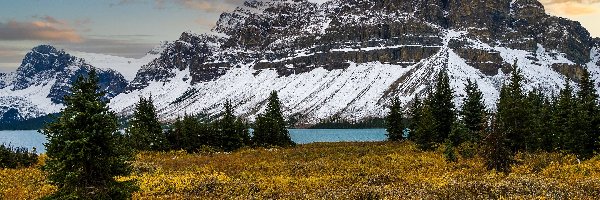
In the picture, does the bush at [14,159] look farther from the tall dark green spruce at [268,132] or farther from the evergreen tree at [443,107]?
the evergreen tree at [443,107]

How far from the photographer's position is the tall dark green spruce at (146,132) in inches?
2378

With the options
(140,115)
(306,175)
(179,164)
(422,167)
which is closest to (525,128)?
(422,167)

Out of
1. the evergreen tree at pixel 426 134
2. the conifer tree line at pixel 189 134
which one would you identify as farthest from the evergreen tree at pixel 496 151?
the conifer tree line at pixel 189 134

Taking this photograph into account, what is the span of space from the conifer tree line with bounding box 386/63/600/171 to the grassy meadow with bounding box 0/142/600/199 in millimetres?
1805

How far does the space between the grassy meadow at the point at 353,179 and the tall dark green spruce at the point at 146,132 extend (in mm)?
15027

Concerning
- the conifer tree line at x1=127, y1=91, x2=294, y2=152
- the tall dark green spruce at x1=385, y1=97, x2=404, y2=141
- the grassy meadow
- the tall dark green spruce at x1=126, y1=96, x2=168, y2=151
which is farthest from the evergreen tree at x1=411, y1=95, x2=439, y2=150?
the tall dark green spruce at x1=126, y1=96, x2=168, y2=151

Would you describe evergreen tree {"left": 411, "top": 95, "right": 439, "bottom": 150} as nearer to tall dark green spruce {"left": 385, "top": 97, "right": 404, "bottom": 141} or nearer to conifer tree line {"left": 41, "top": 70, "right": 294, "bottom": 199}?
tall dark green spruce {"left": 385, "top": 97, "right": 404, "bottom": 141}

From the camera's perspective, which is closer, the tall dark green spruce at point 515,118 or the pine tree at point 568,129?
the pine tree at point 568,129

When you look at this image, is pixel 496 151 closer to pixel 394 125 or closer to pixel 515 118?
pixel 515 118

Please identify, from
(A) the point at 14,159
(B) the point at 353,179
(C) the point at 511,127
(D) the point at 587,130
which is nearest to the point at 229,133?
(A) the point at 14,159

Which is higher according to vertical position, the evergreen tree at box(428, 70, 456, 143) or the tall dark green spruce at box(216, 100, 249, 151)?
the evergreen tree at box(428, 70, 456, 143)

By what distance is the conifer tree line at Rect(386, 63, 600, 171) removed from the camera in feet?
113

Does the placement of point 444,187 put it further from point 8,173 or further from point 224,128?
point 224,128

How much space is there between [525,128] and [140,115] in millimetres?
41759
